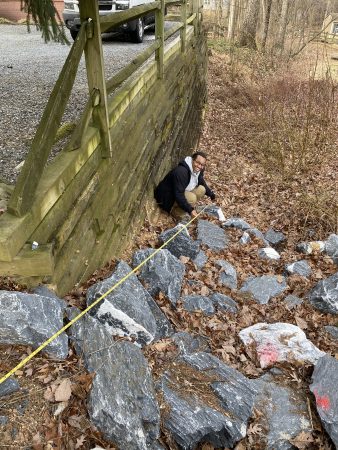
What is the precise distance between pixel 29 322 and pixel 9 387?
1.30 ft

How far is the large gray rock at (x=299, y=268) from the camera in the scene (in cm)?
552

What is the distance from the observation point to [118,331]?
10.0 ft

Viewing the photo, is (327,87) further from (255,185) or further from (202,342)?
(202,342)

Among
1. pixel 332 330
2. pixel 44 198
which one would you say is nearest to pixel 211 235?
pixel 332 330

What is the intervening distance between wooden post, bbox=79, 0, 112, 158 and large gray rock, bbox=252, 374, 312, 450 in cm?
268

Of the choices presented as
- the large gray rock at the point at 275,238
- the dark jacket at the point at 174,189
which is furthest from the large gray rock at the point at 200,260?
the large gray rock at the point at 275,238

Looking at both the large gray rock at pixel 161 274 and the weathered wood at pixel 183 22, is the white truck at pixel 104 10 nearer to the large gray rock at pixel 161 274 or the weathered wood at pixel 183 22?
the weathered wood at pixel 183 22

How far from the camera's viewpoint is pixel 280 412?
310cm

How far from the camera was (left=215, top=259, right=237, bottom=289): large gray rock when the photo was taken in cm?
502

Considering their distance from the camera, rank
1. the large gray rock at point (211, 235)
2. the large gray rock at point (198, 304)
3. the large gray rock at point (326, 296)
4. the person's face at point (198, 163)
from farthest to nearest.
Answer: the person's face at point (198, 163) → the large gray rock at point (211, 235) → the large gray rock at point (326, 296) → the large gray rock at point (198, 304)

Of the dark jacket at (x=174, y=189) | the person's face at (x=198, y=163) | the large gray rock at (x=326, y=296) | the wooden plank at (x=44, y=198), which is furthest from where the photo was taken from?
the person's face at (x=198, y=163)

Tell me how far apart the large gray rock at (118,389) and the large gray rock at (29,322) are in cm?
19

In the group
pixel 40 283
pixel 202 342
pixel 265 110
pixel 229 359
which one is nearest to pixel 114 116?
pixel 40 283

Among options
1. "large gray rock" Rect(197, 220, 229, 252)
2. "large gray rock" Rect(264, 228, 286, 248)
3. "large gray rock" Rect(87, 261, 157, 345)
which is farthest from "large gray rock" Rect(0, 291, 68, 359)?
"large gray rock" Rect(264, 228, 286, 248)
